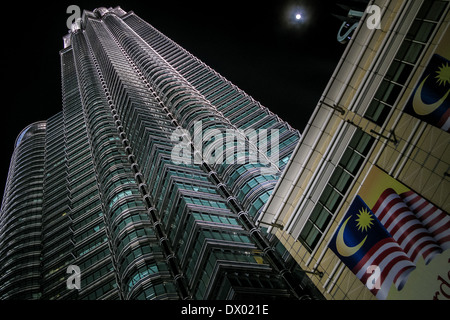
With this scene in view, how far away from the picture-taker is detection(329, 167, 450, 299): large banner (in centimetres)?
1778

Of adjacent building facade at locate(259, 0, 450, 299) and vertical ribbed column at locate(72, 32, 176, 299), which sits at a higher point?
adjacent building facade at locate(259, 0, 450, 299)

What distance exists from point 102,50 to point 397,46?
131 metres

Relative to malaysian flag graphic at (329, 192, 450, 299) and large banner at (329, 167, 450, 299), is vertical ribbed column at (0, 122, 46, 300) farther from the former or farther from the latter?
large banner at (329, 167, 450, 299)

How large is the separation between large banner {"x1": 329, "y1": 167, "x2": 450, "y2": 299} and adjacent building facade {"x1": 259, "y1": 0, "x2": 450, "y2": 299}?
0.17 ft

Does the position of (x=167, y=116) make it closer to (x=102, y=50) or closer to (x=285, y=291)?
(x=285, y=291)

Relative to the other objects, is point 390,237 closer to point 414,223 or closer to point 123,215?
point 414,223

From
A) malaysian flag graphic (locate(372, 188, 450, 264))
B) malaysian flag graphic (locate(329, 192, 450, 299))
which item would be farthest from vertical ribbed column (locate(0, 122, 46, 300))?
malaysian flag graphic (locate(372, 188, 450, 264))

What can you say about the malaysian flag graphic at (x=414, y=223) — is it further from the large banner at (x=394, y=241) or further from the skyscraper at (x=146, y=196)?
the skyscraper at (x=146, y=196)

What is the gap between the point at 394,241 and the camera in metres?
20.2

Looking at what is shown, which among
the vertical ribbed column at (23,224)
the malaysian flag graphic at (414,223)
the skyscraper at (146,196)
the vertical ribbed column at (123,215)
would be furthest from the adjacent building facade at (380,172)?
the vertical ribbed column at (23,224)

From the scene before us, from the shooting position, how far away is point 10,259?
6994 centimetres

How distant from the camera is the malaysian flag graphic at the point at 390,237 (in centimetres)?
1833

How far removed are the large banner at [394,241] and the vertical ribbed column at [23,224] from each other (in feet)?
180

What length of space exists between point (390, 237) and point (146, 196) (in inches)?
1842
